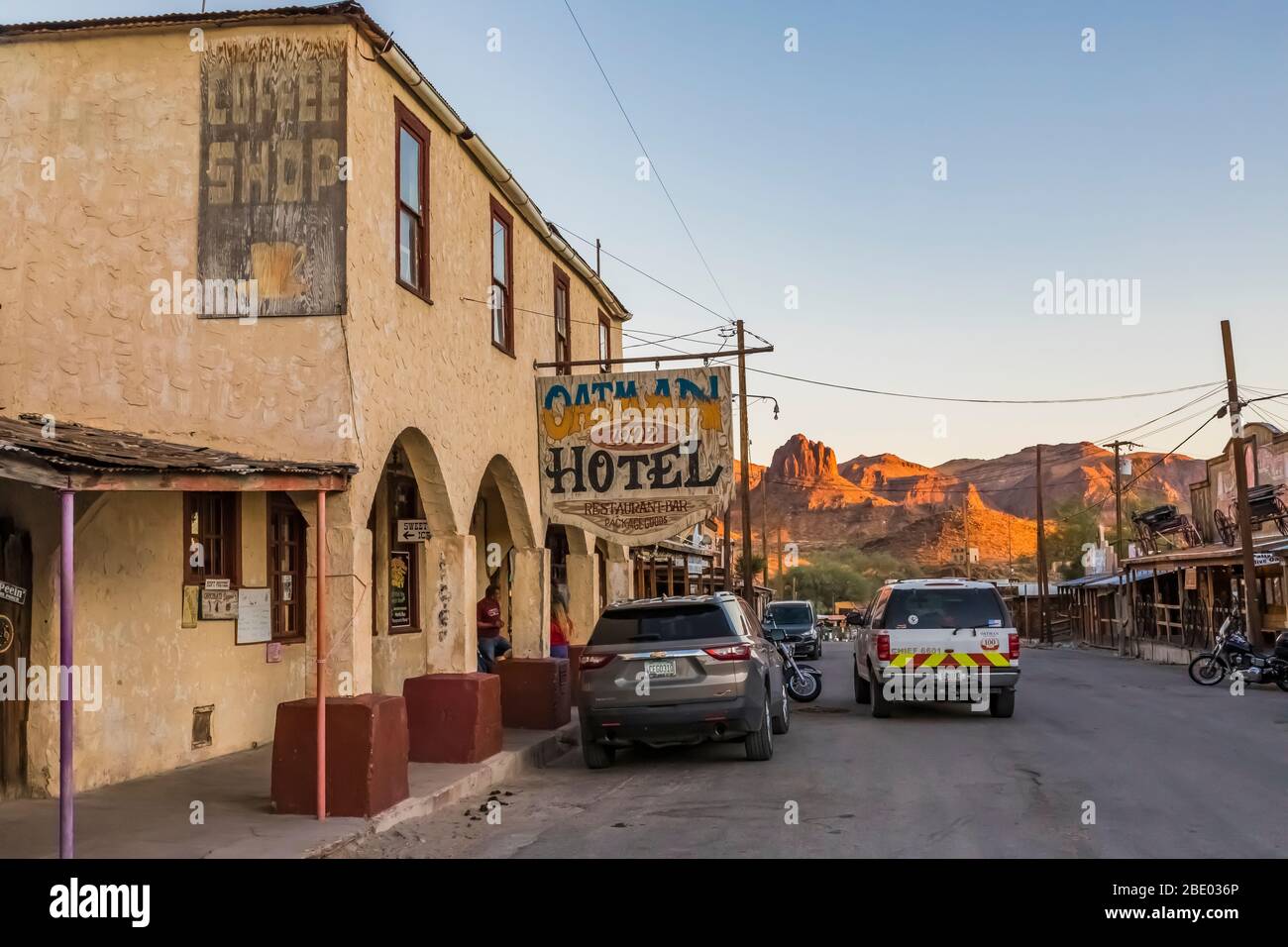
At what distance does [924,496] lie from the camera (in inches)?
5940

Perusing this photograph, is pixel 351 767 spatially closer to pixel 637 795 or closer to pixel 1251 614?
pixel 637 795

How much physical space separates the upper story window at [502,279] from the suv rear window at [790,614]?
20594 mm

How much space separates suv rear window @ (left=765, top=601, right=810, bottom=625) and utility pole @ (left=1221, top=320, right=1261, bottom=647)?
38.7ft

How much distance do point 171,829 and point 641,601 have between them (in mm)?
5499

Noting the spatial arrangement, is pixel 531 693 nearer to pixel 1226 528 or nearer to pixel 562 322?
pixel 562 322

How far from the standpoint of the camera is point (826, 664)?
33844 mm

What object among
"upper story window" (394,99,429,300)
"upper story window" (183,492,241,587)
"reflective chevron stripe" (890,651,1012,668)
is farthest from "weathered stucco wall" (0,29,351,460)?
"reflective chevron stripe" (890,651,1012,668)

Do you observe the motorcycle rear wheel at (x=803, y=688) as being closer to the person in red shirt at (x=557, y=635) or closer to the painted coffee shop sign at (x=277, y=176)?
the person in red shirt at (x=557, y=635)

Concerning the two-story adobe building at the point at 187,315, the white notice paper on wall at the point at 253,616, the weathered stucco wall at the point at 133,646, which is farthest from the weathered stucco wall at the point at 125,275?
the white notice paper on wall at the point at 253,616

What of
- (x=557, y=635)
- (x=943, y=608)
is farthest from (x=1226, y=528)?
(x=557, y=635)

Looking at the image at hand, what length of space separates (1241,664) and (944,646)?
10695 millimetres

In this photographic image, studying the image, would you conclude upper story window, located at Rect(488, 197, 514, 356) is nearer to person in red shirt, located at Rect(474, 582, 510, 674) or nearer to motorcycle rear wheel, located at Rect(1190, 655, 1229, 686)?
person in red shirt, located at Rect(474, 582, 510, 674)
